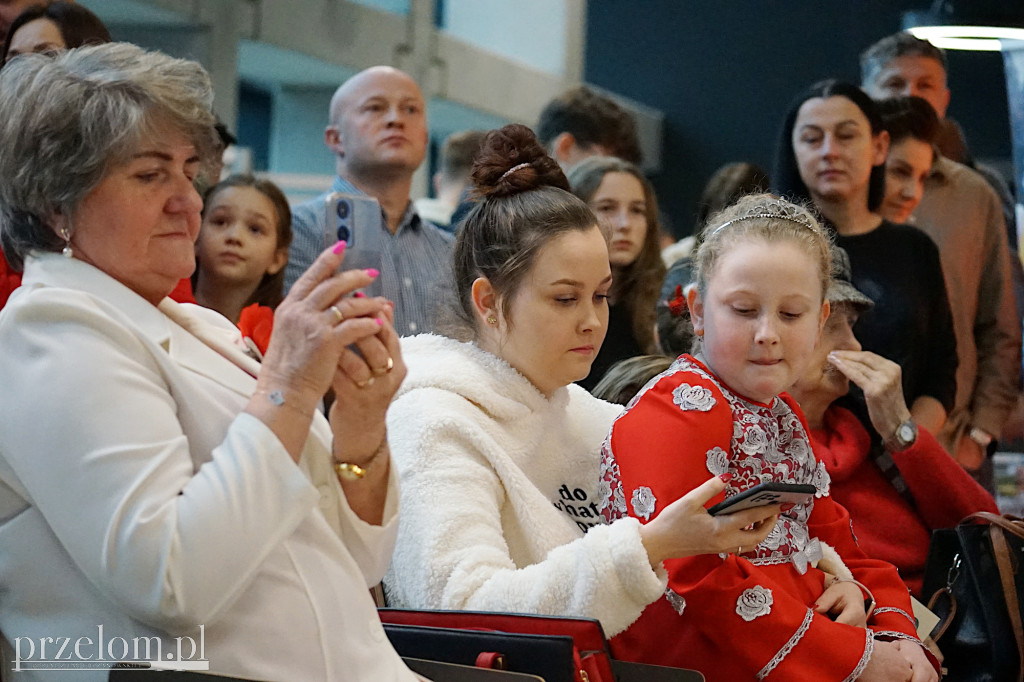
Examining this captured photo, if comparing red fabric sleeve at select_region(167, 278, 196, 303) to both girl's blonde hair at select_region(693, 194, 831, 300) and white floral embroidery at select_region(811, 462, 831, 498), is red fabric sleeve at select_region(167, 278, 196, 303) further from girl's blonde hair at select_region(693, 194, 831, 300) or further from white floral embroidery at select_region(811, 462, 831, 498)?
white floral embroidery at select_region(811, 462, 831, 498)

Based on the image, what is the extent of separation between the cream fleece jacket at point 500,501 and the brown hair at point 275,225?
1.38 meters

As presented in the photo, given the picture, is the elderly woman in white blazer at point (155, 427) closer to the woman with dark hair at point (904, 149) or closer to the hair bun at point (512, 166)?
the hair bun at point (512, 166)

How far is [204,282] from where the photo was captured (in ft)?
11.5

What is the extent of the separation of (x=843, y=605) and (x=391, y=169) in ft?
7.85

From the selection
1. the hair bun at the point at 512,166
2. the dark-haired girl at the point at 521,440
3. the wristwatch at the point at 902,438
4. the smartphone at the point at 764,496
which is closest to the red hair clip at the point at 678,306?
the dark-haired girl at the point at 521,440

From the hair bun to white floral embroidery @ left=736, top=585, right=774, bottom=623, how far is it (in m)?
0.89

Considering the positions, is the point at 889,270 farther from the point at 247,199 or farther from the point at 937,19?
the point at 937,19

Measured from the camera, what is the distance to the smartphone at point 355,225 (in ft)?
4.99

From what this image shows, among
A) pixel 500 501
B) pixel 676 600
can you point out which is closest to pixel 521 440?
pixel 500 501

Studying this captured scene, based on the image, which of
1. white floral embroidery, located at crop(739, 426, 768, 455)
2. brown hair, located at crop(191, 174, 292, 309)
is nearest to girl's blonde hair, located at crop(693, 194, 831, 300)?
white floral embroidery, located at crop(739, 426, 768, 455)

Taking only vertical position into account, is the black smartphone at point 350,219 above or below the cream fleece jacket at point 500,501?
above

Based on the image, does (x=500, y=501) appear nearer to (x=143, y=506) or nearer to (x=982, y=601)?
(x=143, y=506)

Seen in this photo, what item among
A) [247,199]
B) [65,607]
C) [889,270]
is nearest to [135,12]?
[247,199]

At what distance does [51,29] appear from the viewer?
279 cm
